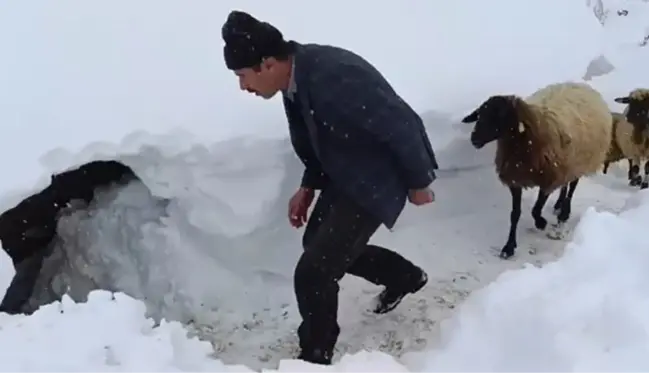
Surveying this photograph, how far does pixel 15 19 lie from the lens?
5102mm

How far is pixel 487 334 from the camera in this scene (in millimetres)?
2512

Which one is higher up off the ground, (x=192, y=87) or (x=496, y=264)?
(x=192, y=87)

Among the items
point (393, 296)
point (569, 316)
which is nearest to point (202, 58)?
point (393, 296)

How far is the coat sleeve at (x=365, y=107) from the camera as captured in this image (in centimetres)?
Answer: 284

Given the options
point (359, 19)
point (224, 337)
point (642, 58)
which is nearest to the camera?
point (224, 337)

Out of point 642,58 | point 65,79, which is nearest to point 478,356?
point 65,79

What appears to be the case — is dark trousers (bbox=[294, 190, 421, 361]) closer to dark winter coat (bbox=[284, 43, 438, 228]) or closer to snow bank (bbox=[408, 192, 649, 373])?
dark winter coat (bbox=[284, 43, 438, 228])

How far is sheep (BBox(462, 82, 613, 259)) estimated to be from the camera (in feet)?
14.9

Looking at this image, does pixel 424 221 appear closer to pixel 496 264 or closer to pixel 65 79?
pixel 496 264

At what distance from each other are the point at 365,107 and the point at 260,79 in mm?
409

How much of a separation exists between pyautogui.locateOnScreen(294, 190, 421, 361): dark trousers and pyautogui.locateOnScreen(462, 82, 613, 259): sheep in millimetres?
1618

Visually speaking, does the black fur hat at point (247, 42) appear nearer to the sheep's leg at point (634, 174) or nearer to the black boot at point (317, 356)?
the black boot at point (317, 356)

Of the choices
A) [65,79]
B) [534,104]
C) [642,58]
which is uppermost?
[65,79]

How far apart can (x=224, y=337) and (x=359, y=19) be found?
2.81 meters
